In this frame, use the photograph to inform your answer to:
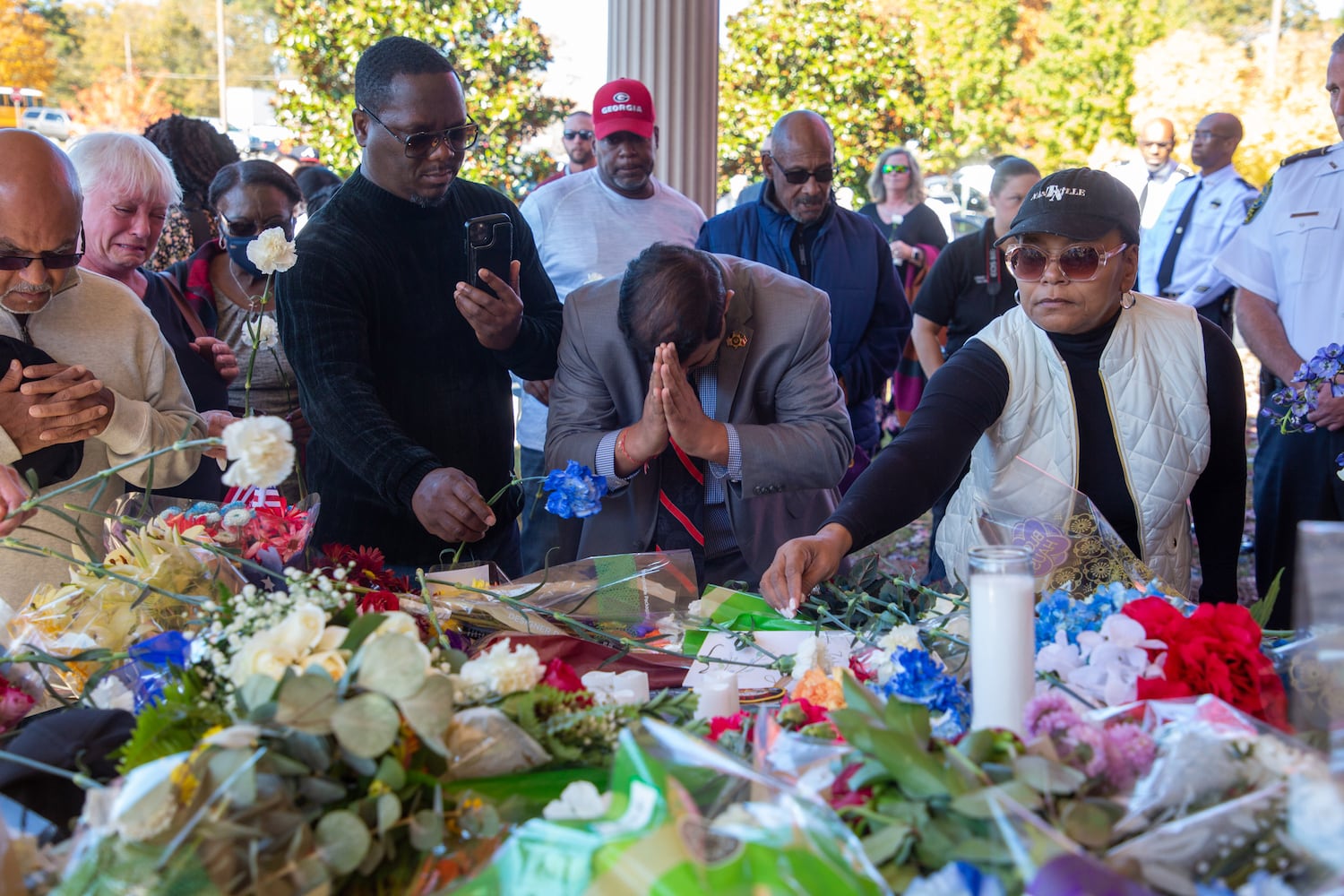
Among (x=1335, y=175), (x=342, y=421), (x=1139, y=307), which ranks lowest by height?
(x=342, y=421)

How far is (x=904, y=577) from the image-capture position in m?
2.09

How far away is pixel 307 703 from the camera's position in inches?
38.5

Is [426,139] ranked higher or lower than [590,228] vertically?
higher

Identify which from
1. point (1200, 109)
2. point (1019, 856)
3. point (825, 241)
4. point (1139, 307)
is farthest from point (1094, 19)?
point (1019, 856)

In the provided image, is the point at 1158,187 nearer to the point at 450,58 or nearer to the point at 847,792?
the point at 450,58

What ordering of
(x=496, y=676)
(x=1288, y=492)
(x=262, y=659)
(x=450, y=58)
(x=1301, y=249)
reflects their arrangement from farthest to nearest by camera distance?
(x=450, y=58), (x=1301, y=249), (x=1288, y=492), (x=496, y=676), (x=262, y=659)

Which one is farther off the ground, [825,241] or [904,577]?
[825,241]

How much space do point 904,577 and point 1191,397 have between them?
72cm

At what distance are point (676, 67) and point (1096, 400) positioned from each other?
313cm

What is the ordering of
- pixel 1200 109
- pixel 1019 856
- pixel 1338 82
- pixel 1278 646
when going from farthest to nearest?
pixel 1200 109 → pixel 1338 82 → pixel 1278 646 → pixel 1019 856

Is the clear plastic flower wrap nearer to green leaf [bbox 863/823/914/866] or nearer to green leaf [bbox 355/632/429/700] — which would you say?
green leaf [bbox 863/823/914/866]

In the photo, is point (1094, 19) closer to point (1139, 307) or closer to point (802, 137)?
point (802, 137)

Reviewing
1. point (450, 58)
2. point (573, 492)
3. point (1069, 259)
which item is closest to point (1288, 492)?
point (1069, 259)

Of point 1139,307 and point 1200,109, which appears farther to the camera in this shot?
point 1200,109
